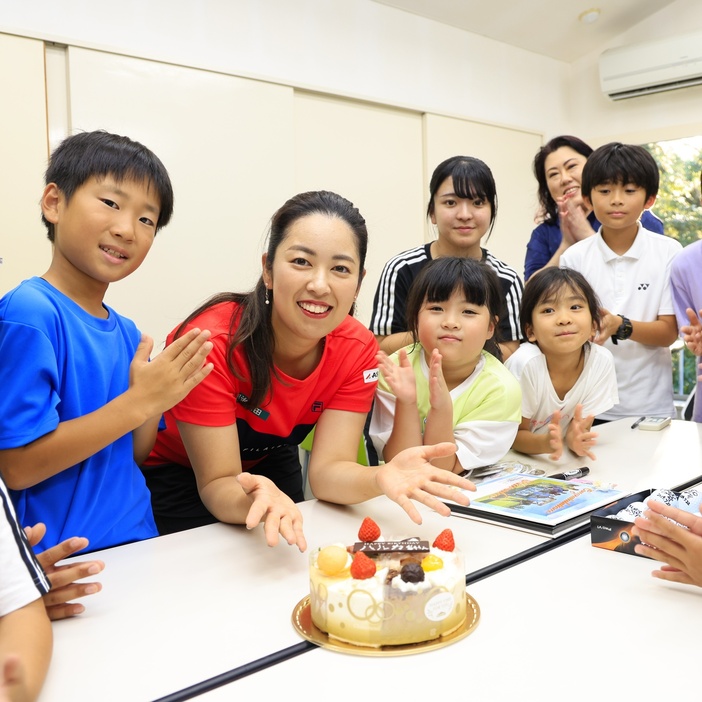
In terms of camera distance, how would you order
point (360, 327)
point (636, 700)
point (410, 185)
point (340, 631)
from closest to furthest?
point (636, 700), point (340, 631), point (360, 327), point (410, 185)

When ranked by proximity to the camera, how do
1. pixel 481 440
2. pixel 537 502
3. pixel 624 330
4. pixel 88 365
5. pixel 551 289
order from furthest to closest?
1. pixel 624 330
2. pixel 551 289
3. pixel 481 440
4. pixel 537 502
5. pixel 88 365

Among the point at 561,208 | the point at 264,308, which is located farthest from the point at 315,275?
the point at 561,208

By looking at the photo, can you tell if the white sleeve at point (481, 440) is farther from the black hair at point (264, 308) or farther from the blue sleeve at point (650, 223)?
the blue sleeve at point (650, 223)

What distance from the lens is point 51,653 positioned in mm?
875

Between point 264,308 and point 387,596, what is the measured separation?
0.86 m

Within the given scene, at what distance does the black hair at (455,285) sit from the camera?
1937mm

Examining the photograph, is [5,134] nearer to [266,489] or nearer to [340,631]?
[266,489]

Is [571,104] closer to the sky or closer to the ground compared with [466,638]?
closer to the sky

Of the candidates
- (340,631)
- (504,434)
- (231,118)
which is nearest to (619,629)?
(340,631)

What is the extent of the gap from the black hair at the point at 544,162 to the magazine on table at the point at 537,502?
178cm

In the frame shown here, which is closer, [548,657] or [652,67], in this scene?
[548,657]

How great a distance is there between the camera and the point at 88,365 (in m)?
1.34

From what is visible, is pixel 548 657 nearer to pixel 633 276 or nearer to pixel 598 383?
pixel 598 383

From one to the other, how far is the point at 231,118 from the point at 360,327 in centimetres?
240
